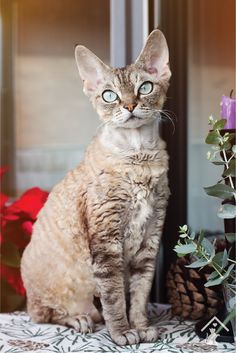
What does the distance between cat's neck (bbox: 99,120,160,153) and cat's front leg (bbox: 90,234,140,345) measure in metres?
0.22

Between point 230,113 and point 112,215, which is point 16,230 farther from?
point 230,113

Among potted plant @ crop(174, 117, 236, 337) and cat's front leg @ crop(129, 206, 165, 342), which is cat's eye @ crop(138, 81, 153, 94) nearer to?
potted plant @ crop(174, 117, 236, 337)

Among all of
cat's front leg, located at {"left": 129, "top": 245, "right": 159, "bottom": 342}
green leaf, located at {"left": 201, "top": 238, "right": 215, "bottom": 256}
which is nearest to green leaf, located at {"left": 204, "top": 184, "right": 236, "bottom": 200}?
green leaf, located at {"left": 201, "top": 238, "right": 215, "bottom": 256}

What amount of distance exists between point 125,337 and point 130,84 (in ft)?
1.86

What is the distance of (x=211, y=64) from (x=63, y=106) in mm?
664

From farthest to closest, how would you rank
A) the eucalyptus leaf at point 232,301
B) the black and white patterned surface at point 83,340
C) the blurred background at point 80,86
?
the blurred background at point 80,86 < the black and white patterned surface at point 83,340 < the eucalyptus leaf at point 232,301

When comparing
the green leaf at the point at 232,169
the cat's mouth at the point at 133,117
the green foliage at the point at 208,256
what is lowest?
the green foliage at the point at 208,256

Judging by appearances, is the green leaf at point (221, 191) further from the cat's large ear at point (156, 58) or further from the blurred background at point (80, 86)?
the blurred background at point (80, 86)

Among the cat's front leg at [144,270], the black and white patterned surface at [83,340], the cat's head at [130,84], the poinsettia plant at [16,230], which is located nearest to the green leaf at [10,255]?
the poinsettia plant at [16,230]

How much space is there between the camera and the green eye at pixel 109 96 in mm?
1266

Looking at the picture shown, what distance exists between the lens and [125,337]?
4.07 ft

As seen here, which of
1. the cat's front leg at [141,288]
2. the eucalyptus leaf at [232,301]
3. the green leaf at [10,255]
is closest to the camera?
the eucalyptus leaf at [232,301]

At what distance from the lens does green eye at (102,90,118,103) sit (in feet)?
4.15

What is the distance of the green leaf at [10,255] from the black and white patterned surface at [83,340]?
23 centimetres
